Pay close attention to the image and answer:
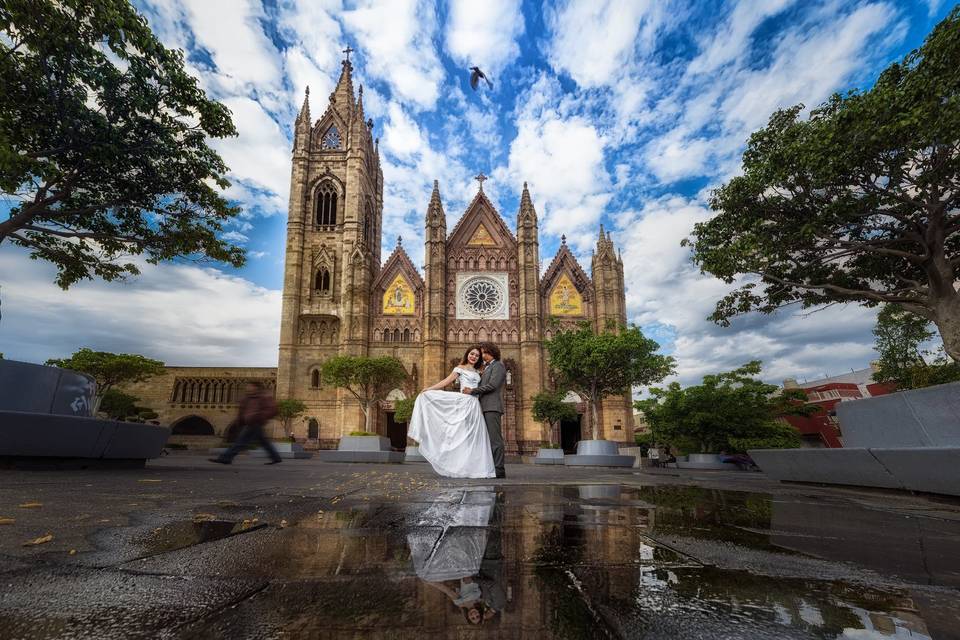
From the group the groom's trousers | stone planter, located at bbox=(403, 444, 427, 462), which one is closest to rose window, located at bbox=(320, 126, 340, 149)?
stone planter, located at bbox=(403, 444, 427, 462)

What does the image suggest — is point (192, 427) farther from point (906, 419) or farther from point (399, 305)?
point (906, 419)

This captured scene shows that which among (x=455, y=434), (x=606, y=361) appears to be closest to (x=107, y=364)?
(x=606, y=361)

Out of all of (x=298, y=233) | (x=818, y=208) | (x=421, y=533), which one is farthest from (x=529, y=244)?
(x=421, y=533)

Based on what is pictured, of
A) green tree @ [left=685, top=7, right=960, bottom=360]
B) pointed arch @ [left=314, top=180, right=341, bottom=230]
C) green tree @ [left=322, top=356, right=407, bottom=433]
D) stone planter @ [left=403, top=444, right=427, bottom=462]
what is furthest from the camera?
pointed arch @ [left=314, top=180, right=341, bottom=230]

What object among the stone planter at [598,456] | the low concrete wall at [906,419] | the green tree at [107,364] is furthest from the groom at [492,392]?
the green tree at [107,364]

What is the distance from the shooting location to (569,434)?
114ft

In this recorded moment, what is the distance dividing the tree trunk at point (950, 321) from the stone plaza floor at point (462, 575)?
31.6 ft

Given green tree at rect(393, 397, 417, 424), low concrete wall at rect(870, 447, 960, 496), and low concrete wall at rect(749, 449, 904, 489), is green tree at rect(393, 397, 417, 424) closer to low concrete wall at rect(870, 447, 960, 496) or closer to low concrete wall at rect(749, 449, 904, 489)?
low concrete wall at rect(749, 449, 904, 489)

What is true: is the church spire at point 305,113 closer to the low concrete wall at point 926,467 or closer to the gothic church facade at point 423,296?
the gothic church facade at point 423,296

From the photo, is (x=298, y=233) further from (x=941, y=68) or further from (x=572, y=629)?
(x=572, y=629)

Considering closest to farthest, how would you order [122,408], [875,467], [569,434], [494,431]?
[875,467] → [494,431] → [122,408] → [569,434]

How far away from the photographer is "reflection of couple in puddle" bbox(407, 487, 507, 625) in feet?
3.91

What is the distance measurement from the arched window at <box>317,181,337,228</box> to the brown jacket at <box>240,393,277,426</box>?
2897 centimetres

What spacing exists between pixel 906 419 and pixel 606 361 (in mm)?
13787
